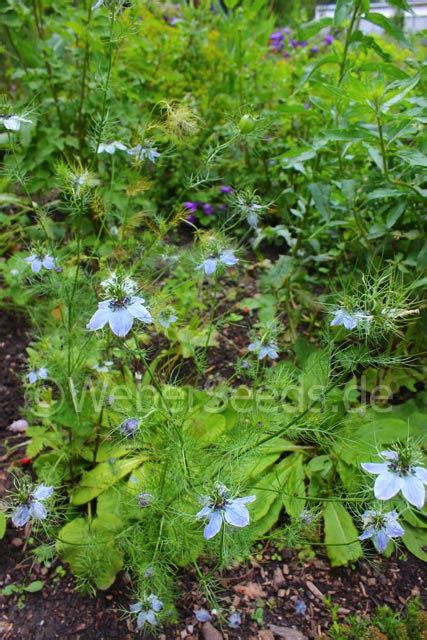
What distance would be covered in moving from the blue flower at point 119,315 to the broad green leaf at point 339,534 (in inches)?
44.7

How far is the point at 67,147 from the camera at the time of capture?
3.12 meters

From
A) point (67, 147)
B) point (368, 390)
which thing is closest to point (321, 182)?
point (368, 390)

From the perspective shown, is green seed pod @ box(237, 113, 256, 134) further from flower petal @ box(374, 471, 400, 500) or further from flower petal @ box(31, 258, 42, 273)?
flower petal @ box(374, 471, 400, 500)

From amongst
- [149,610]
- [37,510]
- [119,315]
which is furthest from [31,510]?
[119,315]

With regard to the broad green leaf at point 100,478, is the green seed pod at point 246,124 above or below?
above

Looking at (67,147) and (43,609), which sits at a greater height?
(67,147)

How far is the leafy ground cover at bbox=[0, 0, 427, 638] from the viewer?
1.53 m

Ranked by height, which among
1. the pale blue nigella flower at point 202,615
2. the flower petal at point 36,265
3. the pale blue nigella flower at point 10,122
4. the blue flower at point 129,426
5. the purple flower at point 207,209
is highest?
the pale blue nigella flower at point 10,122

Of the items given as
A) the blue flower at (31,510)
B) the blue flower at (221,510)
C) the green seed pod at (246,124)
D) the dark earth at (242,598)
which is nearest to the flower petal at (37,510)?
the blue flower at (31,510)

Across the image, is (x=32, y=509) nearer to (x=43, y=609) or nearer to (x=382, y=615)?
(x=43, y=609)

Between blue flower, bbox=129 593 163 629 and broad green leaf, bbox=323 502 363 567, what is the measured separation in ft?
2.03

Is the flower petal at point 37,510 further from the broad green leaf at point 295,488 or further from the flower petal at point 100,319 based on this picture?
the broad green leaf at point 295,488

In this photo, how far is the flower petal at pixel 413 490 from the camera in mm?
1103

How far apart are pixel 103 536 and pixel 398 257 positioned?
148 centimetres
